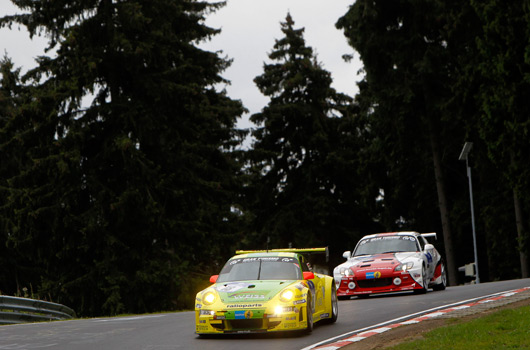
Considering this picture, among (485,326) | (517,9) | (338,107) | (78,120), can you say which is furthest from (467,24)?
(485,326)

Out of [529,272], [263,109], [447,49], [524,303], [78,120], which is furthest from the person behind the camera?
[263,109]

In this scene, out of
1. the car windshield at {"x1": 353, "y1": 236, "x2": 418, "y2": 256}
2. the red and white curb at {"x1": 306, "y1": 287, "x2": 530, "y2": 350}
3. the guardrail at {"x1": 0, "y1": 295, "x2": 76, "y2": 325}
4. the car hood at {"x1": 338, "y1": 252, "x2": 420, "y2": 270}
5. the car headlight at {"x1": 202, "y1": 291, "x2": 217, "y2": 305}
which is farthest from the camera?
the car windshield at {"x1": 353, "y1": 236, "x2": 418, "y2": 256}

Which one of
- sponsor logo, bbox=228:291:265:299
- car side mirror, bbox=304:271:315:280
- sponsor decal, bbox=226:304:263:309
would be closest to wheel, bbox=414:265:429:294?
car side mirror, bbox=304:271:315:280

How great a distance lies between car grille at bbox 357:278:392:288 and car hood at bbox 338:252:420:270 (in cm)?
31

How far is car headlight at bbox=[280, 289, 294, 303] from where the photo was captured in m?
13.3

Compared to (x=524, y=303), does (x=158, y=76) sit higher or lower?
higher

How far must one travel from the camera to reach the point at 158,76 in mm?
34875

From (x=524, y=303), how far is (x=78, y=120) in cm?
2139

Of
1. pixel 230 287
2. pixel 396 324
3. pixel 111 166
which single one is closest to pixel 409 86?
pixel 111 166

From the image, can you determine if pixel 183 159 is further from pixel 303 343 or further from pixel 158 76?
pixel 303 343

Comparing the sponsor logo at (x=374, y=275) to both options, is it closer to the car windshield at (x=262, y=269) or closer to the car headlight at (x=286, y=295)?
the car windshield at (x=262, y=269)

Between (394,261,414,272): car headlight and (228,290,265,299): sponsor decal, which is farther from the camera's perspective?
(394,261,414,272): car headlight

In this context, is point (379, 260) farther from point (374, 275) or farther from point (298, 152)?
point (298, 152)

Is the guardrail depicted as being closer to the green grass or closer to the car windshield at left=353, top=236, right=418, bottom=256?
the car windshield at left=353, top=236, right=418, bottom=256
